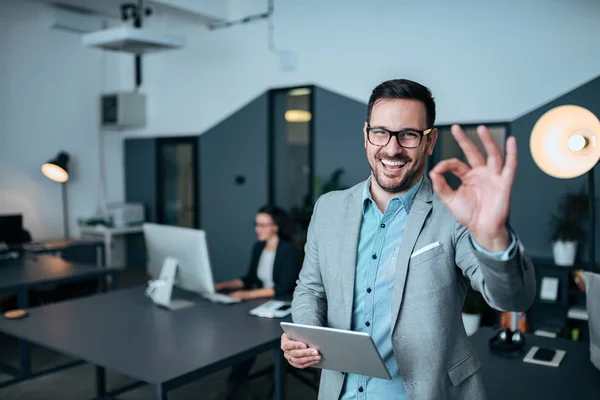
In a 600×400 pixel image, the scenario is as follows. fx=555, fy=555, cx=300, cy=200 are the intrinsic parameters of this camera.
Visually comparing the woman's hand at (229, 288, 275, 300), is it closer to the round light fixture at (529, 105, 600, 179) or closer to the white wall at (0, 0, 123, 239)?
the round light fixture at (529, 105, 600, 179)

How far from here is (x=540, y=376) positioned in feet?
6.90

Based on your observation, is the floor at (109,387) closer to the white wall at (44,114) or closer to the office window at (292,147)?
the office window at (292,147)

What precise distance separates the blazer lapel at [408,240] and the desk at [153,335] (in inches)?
43.4

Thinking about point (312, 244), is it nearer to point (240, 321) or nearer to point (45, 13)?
point (240, 321)

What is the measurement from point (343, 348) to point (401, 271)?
248mm

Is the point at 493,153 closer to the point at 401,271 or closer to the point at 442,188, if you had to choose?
the point at 442,188

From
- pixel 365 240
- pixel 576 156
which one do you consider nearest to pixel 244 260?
pixel 576 156

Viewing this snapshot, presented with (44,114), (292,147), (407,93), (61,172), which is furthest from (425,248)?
(44,114)

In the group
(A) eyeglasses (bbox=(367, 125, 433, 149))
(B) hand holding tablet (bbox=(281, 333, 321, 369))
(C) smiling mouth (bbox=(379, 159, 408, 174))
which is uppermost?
(A) eyeglasses (bbox=(367, 125, 433, 149))

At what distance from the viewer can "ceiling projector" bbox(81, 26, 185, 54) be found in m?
4.62

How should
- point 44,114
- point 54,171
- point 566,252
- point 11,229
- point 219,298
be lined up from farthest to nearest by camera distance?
point 44,114 < point 54,171 < point 11,229 < point 566,252 < point 219,298

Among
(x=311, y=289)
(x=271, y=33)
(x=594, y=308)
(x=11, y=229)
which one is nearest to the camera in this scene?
(x=311, y=289)

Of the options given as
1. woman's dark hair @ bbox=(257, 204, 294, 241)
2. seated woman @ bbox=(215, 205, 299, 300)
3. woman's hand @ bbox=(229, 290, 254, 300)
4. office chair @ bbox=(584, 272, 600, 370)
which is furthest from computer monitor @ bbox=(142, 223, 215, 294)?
office chair @ bbox=(584, 272, 600, 370)

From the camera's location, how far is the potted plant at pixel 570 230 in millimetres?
4207
